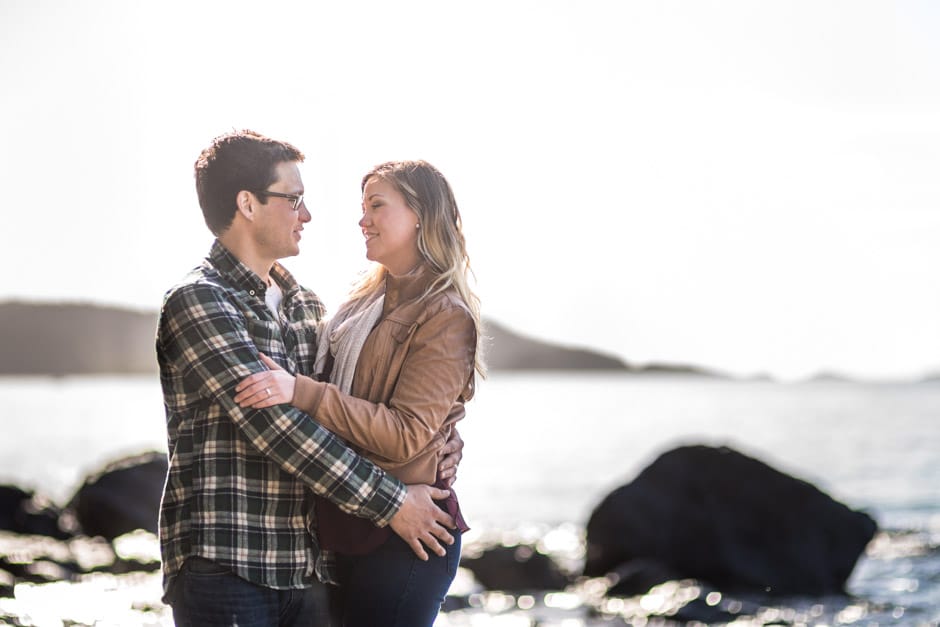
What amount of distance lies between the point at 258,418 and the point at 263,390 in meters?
0.09

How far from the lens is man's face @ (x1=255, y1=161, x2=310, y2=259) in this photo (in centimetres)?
361

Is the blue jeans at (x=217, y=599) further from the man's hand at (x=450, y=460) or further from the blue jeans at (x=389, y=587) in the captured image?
the man's hand at (x=450, y=460)

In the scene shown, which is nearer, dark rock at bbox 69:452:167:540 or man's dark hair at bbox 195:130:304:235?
man's dark hair at bbox 195:130:304:235

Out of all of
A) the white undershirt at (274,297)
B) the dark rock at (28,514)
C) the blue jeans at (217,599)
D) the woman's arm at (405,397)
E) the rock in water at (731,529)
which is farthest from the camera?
the dark rock at (28,514)

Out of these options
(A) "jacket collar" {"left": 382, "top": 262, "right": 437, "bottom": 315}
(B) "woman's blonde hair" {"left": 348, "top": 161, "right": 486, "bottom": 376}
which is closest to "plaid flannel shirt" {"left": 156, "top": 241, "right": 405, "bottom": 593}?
(A) "jacket collar" {"left": 382, "top": 262, "right": 437, "bottom": 315}

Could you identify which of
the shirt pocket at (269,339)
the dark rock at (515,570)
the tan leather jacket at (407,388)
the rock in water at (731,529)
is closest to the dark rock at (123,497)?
the dark rock at (515,570)

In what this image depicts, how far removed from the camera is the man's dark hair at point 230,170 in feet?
11.7

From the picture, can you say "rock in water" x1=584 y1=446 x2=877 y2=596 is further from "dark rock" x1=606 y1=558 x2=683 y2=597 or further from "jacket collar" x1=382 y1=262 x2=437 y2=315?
"jacket collar" x1=382 y1=262 x2=437 y2=315

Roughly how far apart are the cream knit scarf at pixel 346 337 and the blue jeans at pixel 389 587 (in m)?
0.57

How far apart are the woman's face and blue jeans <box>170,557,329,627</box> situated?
3.91 ft

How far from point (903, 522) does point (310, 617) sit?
18428mm

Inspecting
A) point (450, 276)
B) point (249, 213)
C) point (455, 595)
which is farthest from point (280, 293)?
point (455, 595)

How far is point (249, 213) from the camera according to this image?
11.8ft

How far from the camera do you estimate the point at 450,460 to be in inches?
147
